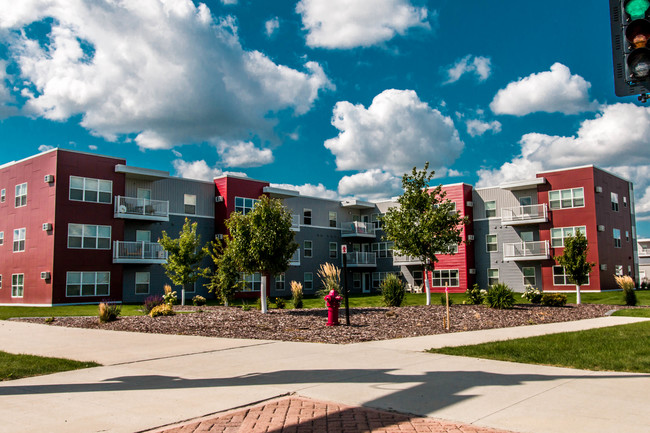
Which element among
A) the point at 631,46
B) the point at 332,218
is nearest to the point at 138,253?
the point at 332,218

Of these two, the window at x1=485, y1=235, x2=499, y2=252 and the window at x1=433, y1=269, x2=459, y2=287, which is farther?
the window at x1=433, y1=269, x2=459, y2=287

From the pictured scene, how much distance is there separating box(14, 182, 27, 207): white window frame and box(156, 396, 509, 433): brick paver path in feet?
111

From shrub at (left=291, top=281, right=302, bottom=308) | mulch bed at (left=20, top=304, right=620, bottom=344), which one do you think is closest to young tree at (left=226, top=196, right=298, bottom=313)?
mulch bed at (left=20, top=304, right=620, bottom=344)

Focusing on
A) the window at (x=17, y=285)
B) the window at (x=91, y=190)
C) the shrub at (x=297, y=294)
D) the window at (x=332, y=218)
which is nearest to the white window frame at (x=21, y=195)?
the window at (x=91, y=190)

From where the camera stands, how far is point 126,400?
6.41m

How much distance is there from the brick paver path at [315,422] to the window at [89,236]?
98.1 feet

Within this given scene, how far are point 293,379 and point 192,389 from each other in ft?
4.68

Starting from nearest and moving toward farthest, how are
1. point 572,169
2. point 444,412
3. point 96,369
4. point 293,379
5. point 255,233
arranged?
1. point 444,412
2. point 293,379
3. point 96,369
4. point 255,233
5. point 572,169

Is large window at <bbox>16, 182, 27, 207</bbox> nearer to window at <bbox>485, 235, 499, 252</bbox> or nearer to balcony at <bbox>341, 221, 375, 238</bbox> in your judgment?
balcony at <bbox>341, 221, 375, 238</bbox>

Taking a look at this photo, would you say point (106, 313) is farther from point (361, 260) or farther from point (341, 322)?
point (361, 260)

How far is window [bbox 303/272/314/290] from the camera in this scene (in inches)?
1829

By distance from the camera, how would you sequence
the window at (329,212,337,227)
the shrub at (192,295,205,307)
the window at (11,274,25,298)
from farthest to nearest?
the window at (329,212,337,227)
the window at (11,274,25,298)
the shrub at (192,295,205,307)

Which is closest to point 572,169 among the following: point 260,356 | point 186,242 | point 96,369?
point 186,242

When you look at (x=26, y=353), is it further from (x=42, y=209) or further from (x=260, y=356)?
(x=42, y=209)
